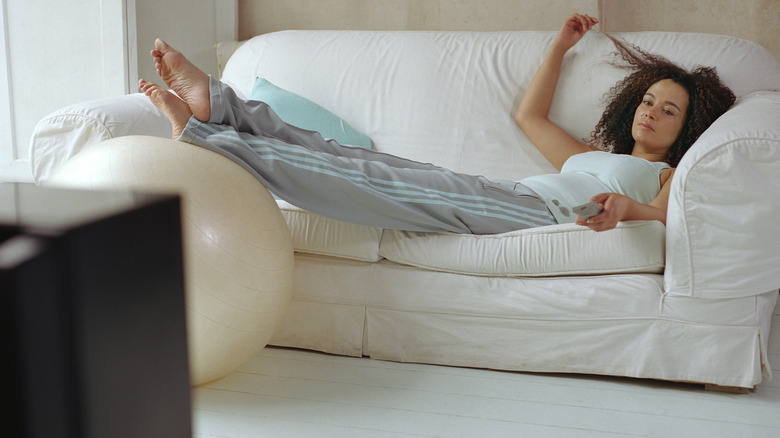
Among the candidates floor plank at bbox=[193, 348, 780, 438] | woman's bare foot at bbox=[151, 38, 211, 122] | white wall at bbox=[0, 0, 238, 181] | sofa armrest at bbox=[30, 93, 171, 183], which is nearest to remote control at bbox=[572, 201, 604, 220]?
floor plank at bbox=[193, 348, 780, 438]

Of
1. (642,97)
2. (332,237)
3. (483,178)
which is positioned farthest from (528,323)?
(642,97)

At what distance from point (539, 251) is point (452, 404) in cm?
40

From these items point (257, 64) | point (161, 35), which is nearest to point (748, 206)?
point (257, 64)

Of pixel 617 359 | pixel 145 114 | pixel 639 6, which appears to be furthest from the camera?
pixel 639 6

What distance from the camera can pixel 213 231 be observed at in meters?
1.33

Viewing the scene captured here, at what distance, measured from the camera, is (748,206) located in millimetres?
1453

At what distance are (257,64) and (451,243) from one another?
118 centimetres

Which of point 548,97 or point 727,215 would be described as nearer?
point 727,215

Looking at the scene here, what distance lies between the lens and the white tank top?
179cm

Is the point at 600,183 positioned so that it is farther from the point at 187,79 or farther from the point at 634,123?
the point at 187,79

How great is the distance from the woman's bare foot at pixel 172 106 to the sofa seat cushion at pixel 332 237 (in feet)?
1.09

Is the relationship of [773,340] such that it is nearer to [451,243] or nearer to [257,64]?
[451,243]

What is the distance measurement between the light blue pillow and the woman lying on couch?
38 cm

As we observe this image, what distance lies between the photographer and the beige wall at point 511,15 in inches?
104
